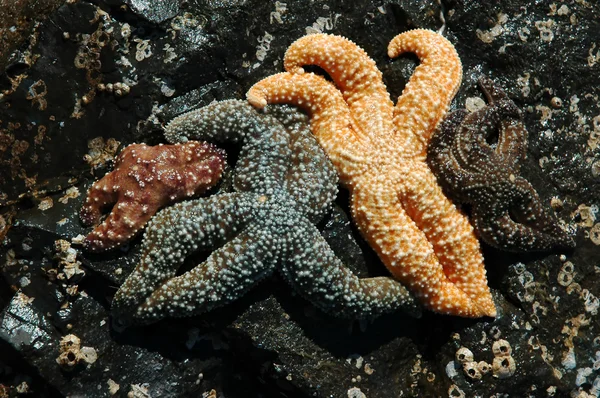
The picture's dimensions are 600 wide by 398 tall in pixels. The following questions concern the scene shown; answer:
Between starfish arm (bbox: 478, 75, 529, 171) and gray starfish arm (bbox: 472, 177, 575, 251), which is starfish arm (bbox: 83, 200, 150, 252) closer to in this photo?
gray starfish arm (bbox: 472, 177, 575, 251)

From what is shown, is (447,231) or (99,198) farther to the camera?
(447,231)

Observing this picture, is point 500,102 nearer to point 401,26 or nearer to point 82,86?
point 401,26

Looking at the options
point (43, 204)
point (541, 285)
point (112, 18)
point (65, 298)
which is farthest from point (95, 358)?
point (541, 285)

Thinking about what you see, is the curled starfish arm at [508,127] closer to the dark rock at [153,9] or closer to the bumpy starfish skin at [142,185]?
the bumpy starfish skin at [142,185]

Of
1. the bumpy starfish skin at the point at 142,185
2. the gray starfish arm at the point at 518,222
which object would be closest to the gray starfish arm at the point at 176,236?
the bumpy starfish skin at the point at 142,185

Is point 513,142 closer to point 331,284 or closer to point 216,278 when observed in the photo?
point 331,284

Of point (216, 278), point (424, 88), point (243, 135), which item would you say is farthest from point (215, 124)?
point (424, 88)
